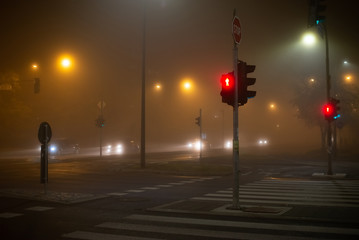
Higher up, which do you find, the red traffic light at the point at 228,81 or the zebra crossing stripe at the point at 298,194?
the red traffic light at the point at 228,81

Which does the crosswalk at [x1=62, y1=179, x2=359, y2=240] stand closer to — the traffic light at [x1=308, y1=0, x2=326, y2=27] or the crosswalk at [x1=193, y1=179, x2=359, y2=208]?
the crosswalk at [x1=193, y1=179, x2=359, y2=208]

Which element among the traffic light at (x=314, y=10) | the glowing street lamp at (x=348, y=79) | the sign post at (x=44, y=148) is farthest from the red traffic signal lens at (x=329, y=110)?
the glowing street lamp at (x=348, y=79)

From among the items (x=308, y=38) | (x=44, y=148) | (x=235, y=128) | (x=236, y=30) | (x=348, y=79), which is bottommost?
(x=44, y=148)

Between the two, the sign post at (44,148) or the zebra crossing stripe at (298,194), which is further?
the zebra crossing stripe at (298,194)

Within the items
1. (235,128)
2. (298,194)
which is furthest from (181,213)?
(298,194)

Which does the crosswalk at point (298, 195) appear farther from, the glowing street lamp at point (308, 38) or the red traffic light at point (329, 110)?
the glowing street lamp at point (308, 38)

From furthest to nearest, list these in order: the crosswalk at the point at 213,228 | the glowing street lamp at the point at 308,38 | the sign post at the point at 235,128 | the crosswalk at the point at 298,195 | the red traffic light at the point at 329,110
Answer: the red traffic light at the point at 329,110 < the glowing street lamp at the point at 308,38 < the crosswalk at the point at 298,195 < the sign post at the point at 235,128 < the crosswalk at the point at 213,228

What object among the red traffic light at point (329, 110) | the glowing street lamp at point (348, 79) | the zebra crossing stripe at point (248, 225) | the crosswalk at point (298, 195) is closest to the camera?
the zebra crossing stripe at point (248, 225)

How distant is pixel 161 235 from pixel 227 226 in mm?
1581

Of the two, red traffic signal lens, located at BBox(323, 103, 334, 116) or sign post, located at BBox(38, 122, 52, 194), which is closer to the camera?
sign post, located at BBox(38, 122, 52, 194)

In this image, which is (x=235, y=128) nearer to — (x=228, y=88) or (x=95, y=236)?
(x=228, y=88)

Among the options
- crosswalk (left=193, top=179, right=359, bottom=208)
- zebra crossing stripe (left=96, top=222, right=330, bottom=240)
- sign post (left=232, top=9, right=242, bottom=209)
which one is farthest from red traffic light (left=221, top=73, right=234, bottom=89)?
zebra crossing stripe (left=96, top=222, right=330, bottom=240)

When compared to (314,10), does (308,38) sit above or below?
above

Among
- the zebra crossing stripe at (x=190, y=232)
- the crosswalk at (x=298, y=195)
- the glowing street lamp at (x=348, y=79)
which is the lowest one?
the zebra crossing stripe at (x=190, y=232)
